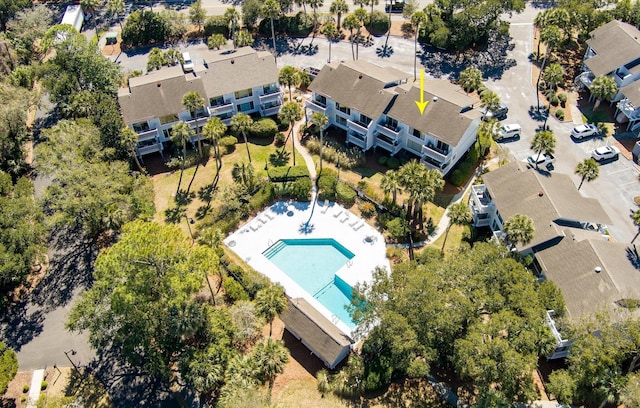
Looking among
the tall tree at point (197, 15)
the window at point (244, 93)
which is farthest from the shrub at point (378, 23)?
the tall tree at point (197, 15)

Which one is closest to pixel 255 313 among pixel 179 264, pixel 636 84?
pixel 179 264

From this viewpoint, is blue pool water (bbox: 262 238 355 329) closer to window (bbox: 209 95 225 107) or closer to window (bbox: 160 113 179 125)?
window (bbox: 160 113 179 125)

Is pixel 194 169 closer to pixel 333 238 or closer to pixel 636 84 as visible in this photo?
pixel 333 238

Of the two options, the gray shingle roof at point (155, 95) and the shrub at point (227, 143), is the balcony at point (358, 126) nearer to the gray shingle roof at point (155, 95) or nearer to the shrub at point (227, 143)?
the shrub at point (227, 143)

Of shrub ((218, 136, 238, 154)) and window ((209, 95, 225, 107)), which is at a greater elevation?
window ((209, 95, 225, 107))

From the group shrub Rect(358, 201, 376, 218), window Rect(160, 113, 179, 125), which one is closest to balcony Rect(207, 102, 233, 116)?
window Rect(160, 113, 179, 125)

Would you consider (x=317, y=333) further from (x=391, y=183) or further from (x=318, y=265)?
(x=391, y=183)
